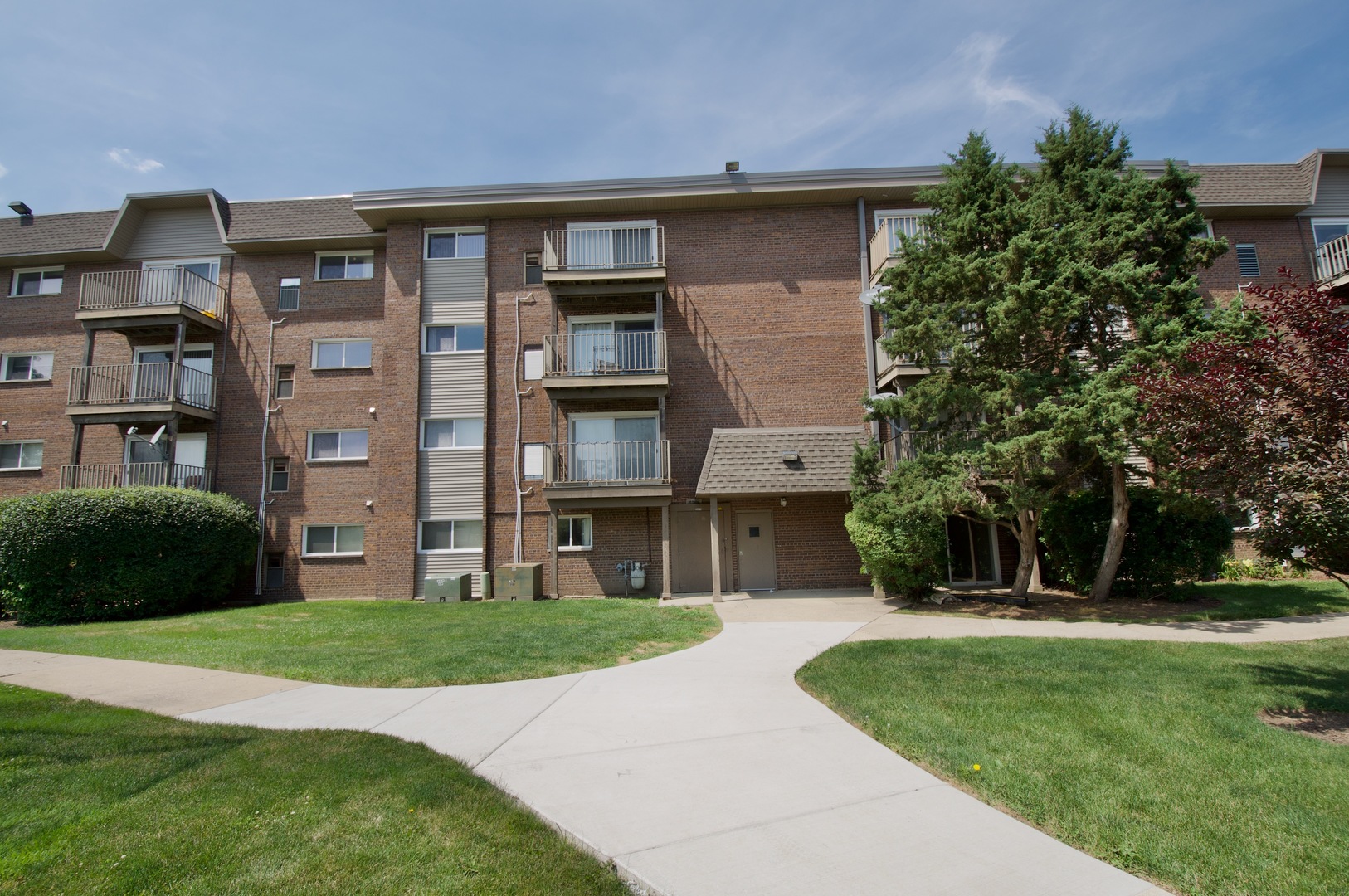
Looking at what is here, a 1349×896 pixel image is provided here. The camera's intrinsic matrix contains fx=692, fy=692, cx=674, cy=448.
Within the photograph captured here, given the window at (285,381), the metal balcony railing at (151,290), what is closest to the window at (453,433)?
the window at (285,381)

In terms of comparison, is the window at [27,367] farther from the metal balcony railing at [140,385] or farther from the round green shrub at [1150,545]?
the round green shrub at [1150,545]

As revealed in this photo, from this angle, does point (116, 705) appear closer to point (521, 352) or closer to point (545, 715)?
point (545, 715)

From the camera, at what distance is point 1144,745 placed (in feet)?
16.0

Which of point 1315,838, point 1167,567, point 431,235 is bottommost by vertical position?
point 1315,838

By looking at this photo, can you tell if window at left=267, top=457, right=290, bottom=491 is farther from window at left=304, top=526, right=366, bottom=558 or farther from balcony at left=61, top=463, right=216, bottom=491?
balcony at left=61, top=463, right=216, bottom=491

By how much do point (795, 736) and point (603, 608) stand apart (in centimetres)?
962

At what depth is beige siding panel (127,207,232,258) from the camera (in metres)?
21.1

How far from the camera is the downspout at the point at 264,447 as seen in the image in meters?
19.2

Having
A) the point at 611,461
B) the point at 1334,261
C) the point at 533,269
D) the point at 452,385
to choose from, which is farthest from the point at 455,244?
the point at 1334,261

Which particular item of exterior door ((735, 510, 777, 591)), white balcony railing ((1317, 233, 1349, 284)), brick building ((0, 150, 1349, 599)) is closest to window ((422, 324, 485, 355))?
brick building ((0, 150, 1349, 599))

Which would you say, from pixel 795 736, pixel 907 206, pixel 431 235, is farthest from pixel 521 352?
pixel 795 736

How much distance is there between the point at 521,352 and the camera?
19062 millimetres

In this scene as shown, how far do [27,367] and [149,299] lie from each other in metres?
5.20

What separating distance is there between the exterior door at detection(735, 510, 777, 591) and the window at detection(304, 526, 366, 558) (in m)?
10.5
